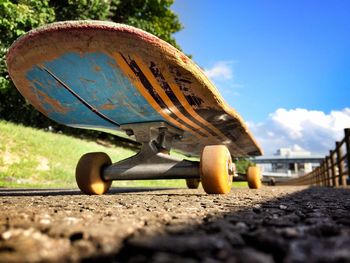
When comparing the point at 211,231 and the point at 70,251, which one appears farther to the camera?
the point at 211,231

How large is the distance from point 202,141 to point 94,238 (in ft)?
10.6

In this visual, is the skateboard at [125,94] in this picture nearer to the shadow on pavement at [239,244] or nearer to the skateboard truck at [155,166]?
the skateboard truck at [155,166]

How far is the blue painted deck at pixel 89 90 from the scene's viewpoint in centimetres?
236

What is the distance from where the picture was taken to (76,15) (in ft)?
37.3

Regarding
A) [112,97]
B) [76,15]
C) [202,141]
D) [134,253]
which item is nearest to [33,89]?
[112,97]

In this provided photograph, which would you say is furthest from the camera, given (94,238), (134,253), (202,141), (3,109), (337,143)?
(3,109)

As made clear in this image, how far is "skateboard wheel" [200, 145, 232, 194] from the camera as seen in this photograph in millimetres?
2557

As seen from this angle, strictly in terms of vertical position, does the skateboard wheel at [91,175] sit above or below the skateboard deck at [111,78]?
below

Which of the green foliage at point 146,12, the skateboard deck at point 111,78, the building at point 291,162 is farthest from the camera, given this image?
the building at point 291,162

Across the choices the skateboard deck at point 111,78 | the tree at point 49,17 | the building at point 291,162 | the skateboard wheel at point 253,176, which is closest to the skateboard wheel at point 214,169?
the skateboard deck at point 111,78

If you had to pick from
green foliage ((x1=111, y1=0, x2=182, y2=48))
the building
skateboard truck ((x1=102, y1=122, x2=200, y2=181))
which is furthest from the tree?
the building

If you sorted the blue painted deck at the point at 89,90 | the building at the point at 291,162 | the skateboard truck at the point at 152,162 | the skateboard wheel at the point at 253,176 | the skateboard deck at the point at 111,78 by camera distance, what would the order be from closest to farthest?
the skateboard deck at the point at 111,78
the blue painted deck at the point at 89,90
the skateboard truck at the point at 152,162
the skateboard wheel at the point at 253,176
the building at the point at 291,162

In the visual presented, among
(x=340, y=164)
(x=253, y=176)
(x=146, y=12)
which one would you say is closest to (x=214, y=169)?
(x=253, y=176)

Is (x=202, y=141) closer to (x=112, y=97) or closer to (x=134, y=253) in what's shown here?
(x=112, y=97)
